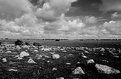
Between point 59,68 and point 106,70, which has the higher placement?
point 106,70

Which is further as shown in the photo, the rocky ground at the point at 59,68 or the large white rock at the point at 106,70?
the large white rock at the point at 106,70

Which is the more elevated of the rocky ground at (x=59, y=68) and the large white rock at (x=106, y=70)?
the large white rock at (x=106, y=70)

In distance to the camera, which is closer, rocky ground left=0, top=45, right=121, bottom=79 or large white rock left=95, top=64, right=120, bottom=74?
rocky ground left=0, top=45, right=121, bottom=79

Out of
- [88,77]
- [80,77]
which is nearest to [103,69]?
[88,77]

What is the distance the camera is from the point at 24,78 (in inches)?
328

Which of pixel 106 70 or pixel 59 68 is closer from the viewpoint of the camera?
pixel 106 70

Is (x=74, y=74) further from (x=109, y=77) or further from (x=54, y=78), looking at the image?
(x=109, y=77)

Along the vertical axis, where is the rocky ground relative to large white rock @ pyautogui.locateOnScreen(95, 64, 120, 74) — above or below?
below

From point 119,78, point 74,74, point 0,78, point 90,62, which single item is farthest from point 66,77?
point 90,62

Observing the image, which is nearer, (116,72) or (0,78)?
(0,78)

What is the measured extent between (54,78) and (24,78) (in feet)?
7.30

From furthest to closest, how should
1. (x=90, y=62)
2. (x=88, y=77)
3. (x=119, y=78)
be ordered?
(x=90, y=62) < (x=88, y=77) < (x=119, y=78)

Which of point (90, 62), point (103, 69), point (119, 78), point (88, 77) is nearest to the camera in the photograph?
point (119, 78)

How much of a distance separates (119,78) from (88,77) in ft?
7.13
